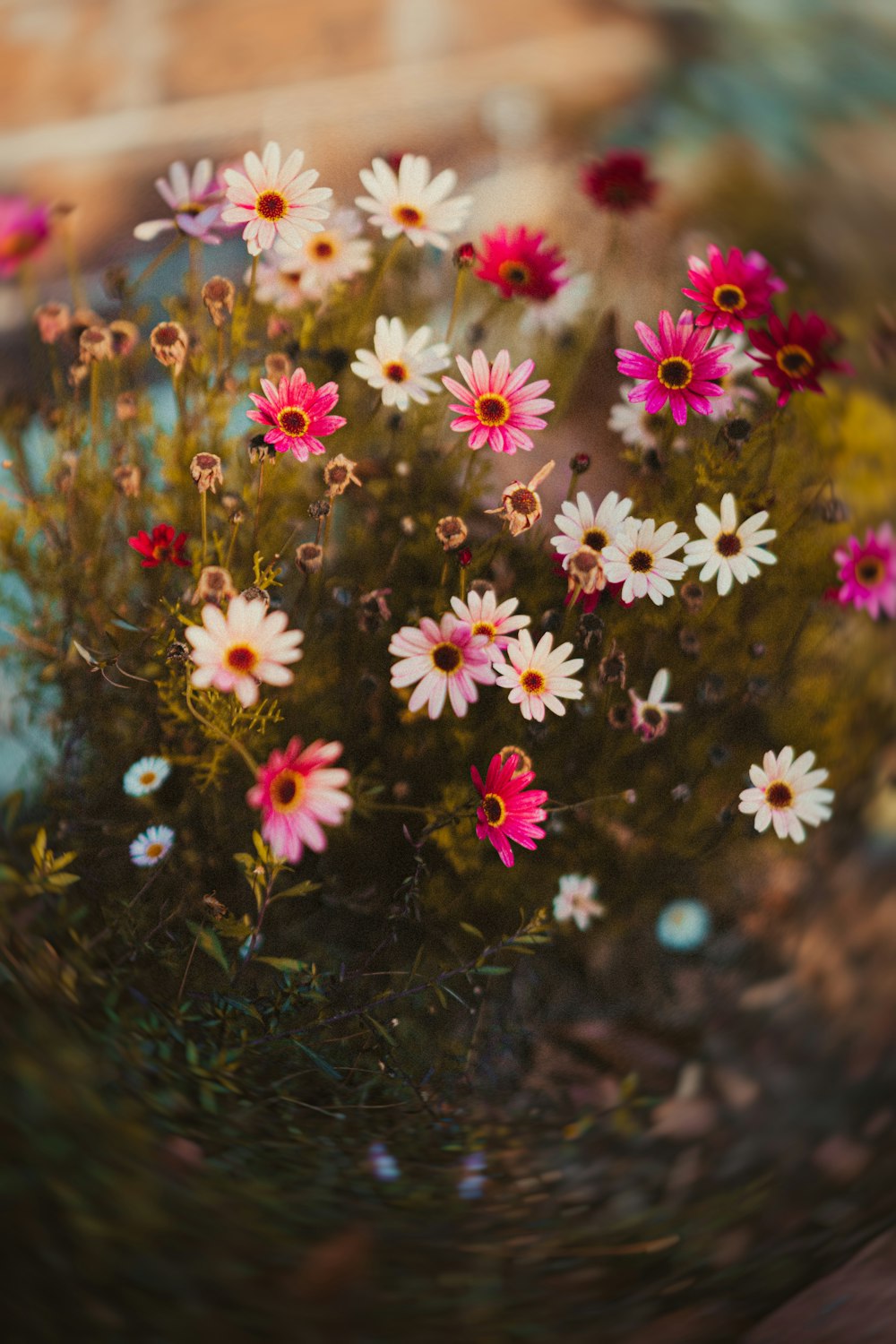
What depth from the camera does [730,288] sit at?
0.32m

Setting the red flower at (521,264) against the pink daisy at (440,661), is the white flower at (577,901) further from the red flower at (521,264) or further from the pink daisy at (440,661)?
the red flower at (521,264)

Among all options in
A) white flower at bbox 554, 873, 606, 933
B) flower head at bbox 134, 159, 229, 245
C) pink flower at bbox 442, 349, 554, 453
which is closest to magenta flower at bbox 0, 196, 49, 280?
flower head at bbox 134, 159, 229, 245

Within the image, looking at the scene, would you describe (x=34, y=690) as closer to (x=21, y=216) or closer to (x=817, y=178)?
(x=21, y=216)

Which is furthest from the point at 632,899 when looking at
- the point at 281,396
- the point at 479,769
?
the point at 281,396

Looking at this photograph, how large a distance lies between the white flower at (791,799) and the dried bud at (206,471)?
0.67ft

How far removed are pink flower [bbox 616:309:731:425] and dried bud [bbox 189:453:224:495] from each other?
131mm

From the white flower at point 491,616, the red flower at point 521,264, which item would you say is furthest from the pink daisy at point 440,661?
the red flower at point 521,264

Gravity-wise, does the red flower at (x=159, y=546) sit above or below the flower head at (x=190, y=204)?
below

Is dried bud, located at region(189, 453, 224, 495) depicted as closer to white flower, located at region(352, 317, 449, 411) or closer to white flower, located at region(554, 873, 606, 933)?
white flower, located at region(352, 317, 449, 411)

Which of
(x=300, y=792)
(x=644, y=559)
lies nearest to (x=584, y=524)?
(x=644, y=559)

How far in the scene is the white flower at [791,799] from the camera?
0.34m

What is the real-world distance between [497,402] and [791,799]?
0.17 m

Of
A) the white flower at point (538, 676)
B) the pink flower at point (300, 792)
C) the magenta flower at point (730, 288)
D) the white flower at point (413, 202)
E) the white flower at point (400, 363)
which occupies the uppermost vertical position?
the white flower at point (413, 202)

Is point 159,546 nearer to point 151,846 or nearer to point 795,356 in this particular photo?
point 151,846
